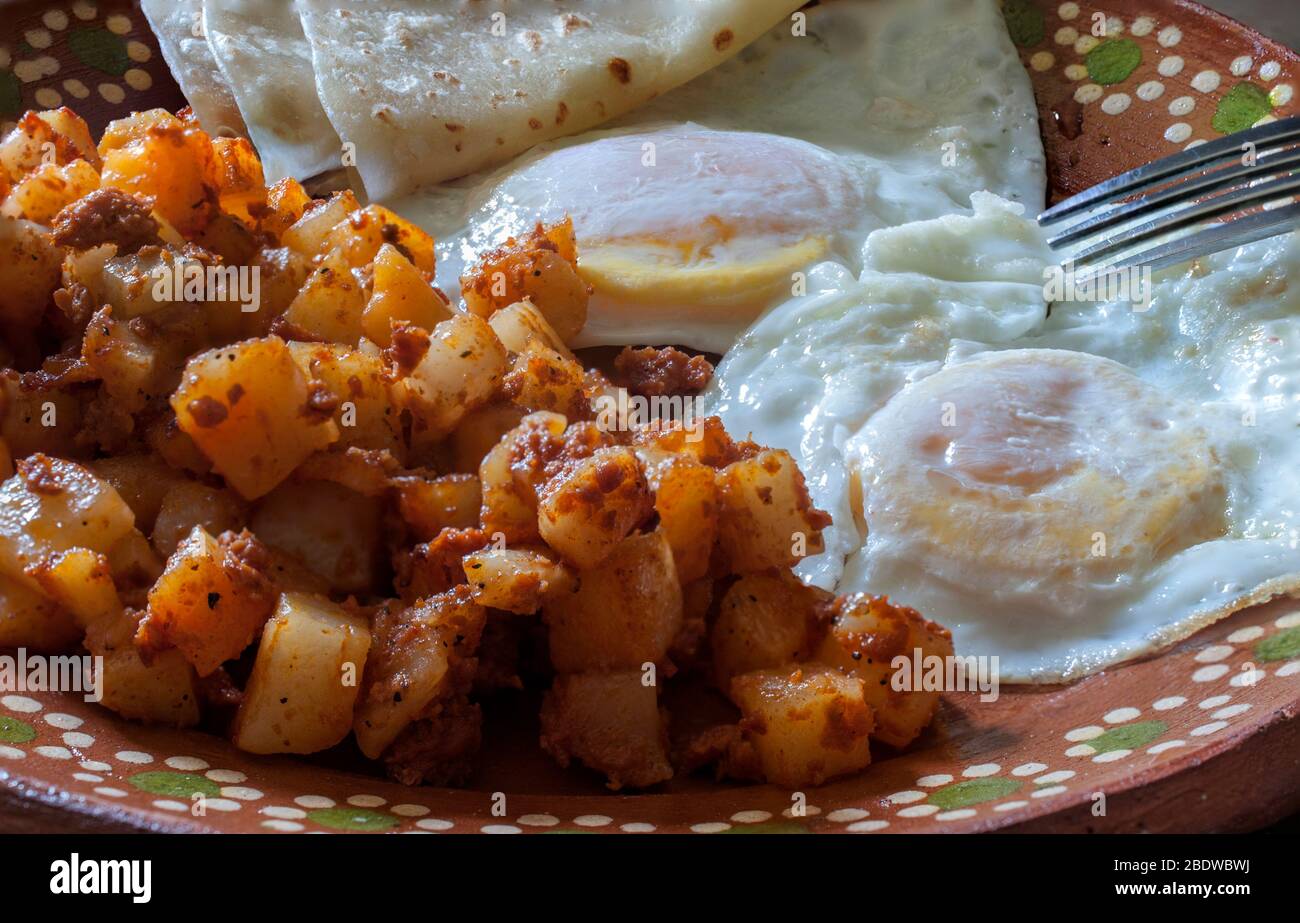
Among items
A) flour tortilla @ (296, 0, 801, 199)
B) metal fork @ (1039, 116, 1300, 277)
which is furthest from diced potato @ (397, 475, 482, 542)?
metal fork @ (1039, 116, 1300, 277)

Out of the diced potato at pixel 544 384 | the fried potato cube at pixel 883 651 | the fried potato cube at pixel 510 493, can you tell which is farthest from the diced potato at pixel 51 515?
the fried potato cube at pixel 883 651

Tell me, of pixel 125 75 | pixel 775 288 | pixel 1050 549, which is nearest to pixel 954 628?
pixel 1050 549

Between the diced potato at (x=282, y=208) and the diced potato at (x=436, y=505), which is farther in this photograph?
the diced potato at (x=282, y=208)

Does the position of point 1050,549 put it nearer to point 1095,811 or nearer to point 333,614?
point 1095,811

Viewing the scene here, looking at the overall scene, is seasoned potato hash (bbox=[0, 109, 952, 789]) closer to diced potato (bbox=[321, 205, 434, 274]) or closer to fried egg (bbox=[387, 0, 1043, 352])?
diced potato (bbox=[321, 205, 434, 274])

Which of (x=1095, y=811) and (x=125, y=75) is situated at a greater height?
(x=125, y=75)

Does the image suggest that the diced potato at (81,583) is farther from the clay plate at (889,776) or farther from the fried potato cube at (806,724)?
the fried potato cube at (806,724)
